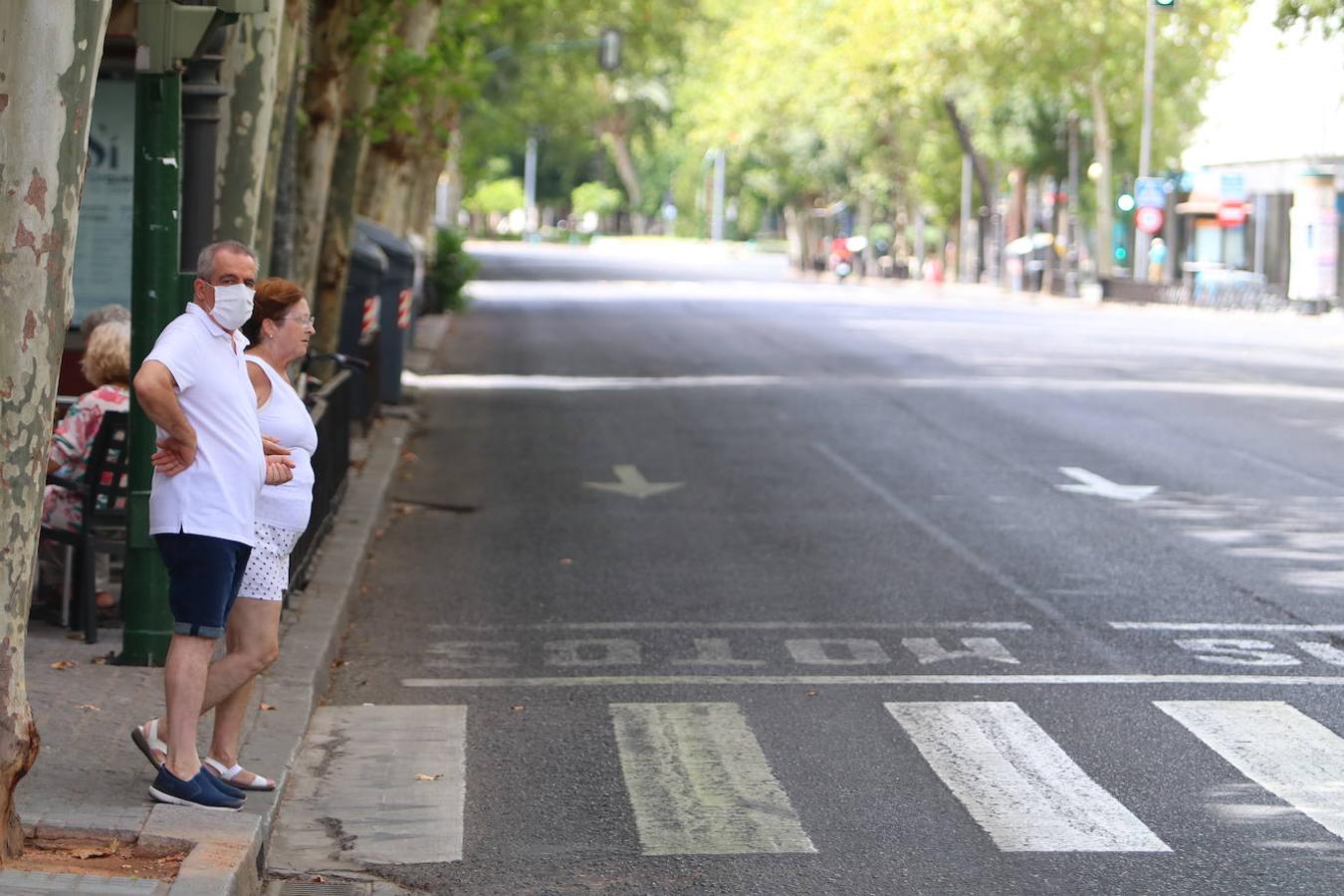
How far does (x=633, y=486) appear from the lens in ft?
51.9

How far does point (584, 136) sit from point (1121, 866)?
96.6 m

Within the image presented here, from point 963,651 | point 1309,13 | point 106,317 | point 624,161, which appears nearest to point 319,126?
point 106,317

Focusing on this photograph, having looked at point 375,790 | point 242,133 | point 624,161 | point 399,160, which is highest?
point 624,161

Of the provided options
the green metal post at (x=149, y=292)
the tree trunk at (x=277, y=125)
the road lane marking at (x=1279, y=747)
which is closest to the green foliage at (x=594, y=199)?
the tree trunk at (x=277, y=125)

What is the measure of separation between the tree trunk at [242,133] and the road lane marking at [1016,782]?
3.95m

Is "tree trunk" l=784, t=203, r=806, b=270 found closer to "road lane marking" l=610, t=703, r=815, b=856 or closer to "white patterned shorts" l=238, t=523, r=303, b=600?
"road lane marking" l=610, t=703, r=815, b=856

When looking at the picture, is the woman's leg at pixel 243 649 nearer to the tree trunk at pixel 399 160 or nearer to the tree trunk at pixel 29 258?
the tree trunk at pixel 29 258

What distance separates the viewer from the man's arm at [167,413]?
19.9 ft

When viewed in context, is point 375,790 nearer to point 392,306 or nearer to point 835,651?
point 835,651

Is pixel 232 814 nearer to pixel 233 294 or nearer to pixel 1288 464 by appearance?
pixel 233 294

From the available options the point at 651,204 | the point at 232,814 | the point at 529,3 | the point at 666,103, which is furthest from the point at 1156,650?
the point at 651,204

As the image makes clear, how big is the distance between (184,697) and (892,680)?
347 centimetres

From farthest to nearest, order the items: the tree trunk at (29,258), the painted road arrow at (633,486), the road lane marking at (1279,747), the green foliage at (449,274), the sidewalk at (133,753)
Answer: the green foliage at (449,274)
the painted road arrow at (633,486)
the road lane marking at (1279,747)
the sidewalk at (133,753)
the tree trunk at (29,258)

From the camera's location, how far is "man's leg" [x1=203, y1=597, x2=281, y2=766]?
6.58 meters
